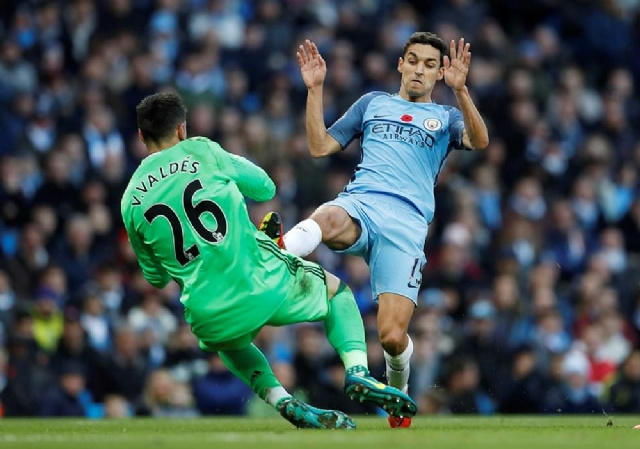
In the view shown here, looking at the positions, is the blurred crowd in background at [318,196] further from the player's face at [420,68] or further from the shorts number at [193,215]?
the shorts number at [193,215]

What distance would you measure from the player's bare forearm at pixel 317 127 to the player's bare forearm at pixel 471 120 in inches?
39.3

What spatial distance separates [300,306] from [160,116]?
1466mm

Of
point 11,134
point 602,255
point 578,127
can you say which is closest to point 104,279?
point 11,134

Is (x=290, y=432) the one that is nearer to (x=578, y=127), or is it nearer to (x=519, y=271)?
(x=519, y=271)

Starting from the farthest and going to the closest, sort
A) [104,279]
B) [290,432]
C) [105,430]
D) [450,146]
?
[104,279] < [450,146] < [105,430] < [290,432]

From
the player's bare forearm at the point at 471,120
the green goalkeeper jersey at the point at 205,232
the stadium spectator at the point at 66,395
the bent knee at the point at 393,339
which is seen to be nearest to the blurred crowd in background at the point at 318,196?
the stadium spectator at the point at 66,395

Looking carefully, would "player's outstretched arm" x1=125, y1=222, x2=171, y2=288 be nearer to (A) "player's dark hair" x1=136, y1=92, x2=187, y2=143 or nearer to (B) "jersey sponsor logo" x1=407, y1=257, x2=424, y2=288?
(A) "player's dark hair" x1=136, y1=92, x2=187, y2=143

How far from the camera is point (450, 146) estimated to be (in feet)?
35.3

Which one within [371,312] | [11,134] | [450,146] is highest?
[450,146]

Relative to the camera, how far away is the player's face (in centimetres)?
1070

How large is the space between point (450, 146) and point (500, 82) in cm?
961

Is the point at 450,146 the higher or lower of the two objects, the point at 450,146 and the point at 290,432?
the higher

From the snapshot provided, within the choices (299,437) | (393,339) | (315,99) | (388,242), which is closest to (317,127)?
(315,99)

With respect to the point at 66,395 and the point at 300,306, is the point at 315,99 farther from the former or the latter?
the point at 66,395
